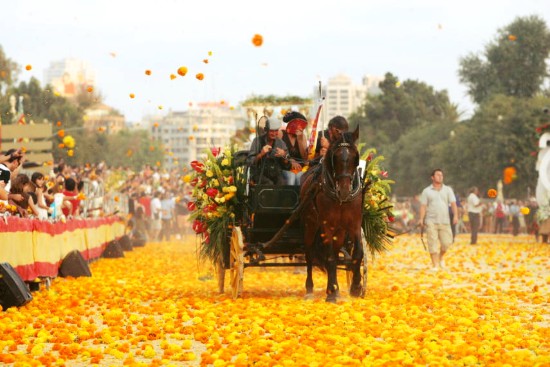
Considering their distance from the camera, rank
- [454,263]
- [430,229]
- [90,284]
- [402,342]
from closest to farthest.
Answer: [402,342] → [90,284] → [430,229] → [454,263]

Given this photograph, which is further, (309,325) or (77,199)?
(77,199)

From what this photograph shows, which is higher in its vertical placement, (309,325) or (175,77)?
(175,77)

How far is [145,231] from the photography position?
4306 centimetres

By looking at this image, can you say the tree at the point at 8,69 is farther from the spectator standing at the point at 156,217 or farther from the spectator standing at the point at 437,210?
the spectator standing at the point at 437,210

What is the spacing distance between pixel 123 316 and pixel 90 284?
16.6 ft

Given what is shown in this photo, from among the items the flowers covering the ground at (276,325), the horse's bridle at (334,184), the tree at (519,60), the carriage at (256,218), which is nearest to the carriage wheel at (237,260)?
the carriage at (256,218)

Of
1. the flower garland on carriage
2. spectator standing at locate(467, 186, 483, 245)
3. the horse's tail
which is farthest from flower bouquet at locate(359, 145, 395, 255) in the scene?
spectator standing at locate(467, 186, 483, 245)

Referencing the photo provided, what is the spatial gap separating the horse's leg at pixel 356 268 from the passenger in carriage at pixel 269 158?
4.90 feet

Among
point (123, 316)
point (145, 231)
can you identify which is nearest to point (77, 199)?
point (123, 316)

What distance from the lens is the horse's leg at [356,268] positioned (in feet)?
48.8

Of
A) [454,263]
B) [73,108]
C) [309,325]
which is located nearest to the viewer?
[309,325]

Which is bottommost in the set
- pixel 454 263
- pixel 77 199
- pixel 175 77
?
pixel 454 263

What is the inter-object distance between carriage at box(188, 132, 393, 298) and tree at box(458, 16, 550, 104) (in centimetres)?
7874

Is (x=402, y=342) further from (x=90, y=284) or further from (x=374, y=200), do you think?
(x=90, y=284)
